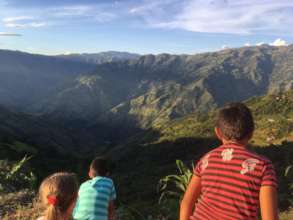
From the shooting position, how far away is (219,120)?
4.06 meters

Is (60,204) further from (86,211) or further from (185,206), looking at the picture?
(86,211)

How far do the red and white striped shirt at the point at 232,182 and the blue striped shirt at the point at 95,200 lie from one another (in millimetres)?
2260

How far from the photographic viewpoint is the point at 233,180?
3.89m

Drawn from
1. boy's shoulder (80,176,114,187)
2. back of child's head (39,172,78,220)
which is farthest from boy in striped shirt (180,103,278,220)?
boy's shoulder (80,176,114,187)

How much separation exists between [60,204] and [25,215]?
606cm

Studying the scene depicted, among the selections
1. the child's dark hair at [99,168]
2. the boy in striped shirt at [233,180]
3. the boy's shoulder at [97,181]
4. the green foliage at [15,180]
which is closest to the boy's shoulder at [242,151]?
the boy in striped shirt at [233,180]

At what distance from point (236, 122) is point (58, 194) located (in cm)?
183

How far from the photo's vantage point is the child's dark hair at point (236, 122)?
3924 millimetres

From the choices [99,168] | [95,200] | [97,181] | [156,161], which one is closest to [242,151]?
[95,200]

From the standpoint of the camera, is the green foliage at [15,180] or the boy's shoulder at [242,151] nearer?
the boy's shoulder at [242,151]

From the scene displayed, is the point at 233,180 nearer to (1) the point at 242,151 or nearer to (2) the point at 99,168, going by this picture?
(1) the point at 242,151

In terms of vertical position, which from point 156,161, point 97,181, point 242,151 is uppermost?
point 242,151

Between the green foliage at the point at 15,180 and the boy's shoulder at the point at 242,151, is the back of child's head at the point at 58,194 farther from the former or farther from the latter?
the green foliage at the point at 15,180

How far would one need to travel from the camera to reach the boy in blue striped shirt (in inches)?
241
